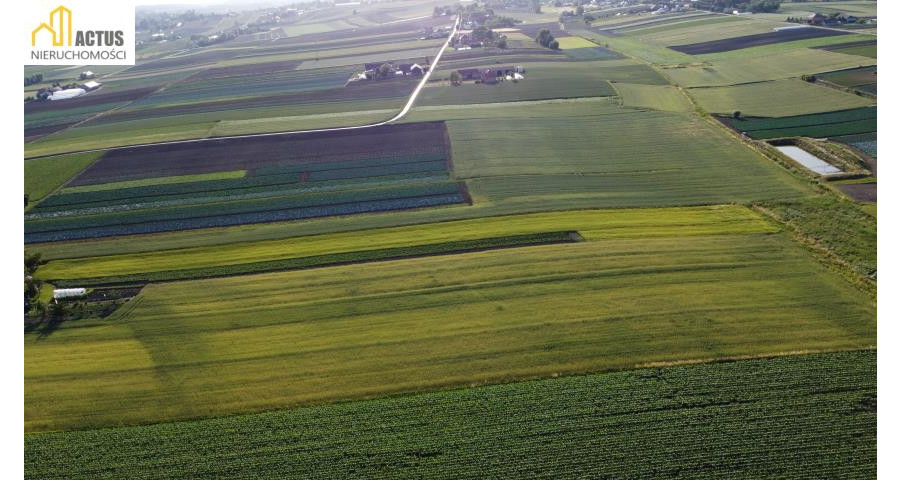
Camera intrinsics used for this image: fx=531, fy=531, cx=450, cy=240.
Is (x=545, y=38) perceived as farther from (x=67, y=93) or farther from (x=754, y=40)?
(x=67, y=93)

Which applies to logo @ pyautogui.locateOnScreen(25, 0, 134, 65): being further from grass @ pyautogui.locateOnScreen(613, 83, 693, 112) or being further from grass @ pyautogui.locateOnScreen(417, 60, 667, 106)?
→ grass @ pyautogui.locateOnScreen(613, 83, 693, 112)

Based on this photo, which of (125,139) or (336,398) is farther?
(125,139)

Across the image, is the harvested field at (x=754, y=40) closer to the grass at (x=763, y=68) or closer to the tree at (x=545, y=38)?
the grass at (x=763, y=68)

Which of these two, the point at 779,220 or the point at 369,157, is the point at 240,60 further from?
the point at 779,220

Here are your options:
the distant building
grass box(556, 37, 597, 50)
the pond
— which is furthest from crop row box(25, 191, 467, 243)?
the distant building

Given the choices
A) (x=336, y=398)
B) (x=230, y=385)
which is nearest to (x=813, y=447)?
(x=336, y=398)

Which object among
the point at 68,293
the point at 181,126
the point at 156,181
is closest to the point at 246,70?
the point at 181,126

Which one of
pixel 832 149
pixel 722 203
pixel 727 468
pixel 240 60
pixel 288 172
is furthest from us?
pixel 240 60
